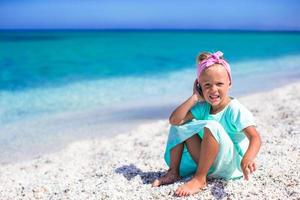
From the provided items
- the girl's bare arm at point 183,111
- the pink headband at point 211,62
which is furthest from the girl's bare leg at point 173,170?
the pink headband at point 211,62

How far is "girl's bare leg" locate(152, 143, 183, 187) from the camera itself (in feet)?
11.0

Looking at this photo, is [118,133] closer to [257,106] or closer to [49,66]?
[257,106]

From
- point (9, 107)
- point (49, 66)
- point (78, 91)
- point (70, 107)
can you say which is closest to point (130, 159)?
point (70, 107)

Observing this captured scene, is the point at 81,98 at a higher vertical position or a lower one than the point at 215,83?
lower

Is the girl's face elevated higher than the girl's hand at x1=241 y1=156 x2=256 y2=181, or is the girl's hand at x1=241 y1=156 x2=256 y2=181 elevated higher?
the girl's face

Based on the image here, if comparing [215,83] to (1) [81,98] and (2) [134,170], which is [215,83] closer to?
(2) [134,170]

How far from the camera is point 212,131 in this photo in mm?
2967

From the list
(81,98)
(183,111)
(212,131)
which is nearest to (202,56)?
(183,111)

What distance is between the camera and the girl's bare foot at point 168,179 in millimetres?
3372

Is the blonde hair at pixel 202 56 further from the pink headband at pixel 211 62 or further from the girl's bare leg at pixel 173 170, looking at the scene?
the girl's bare leg at pixel 173 170

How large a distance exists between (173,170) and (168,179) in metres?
0.09

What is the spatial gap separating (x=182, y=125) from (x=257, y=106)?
384 cm

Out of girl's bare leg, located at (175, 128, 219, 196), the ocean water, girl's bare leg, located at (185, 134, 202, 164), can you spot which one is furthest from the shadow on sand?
the ocean water

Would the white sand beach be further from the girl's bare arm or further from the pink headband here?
the pink headband
